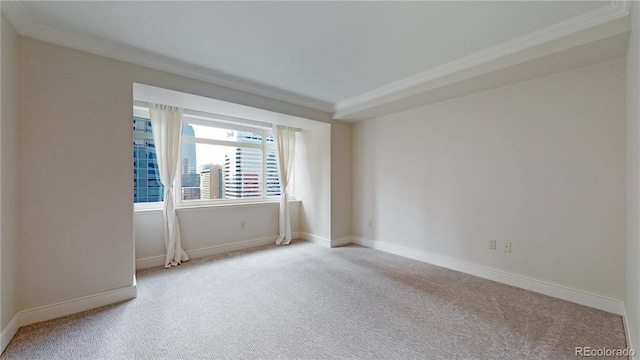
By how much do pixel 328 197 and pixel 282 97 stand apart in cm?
183

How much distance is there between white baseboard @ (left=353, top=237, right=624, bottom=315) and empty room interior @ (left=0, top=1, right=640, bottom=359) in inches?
0.6

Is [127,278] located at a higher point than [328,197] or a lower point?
lower

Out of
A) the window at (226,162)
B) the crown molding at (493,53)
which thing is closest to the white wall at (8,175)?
the window at (226,162)

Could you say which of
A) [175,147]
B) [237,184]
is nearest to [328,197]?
[237,184]

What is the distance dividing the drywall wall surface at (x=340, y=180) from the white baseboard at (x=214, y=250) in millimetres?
1212

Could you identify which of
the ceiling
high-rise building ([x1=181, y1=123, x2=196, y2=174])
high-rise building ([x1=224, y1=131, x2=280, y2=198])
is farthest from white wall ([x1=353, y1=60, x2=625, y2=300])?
high-rise building ([x1=181, y1=123, x2=196, y2=174])

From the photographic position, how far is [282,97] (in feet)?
11.8

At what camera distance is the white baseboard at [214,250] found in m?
3.27

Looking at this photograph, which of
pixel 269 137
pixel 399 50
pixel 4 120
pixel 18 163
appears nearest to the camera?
pixel 4 120

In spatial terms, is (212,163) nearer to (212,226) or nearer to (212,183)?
(212,183)

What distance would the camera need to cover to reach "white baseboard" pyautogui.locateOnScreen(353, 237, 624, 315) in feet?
7.27

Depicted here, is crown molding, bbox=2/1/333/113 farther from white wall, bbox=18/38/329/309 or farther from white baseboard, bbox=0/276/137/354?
white baseboard, bbox=0/276/137/354

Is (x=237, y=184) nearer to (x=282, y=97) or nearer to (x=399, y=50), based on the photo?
(x=282, y=97)

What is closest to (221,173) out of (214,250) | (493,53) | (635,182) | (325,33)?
(214,250)
